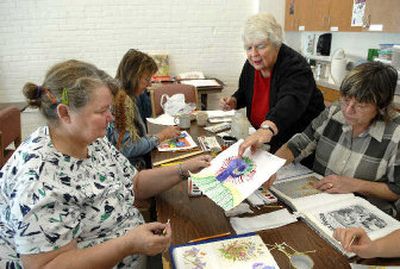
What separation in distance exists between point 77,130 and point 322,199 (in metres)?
0.95

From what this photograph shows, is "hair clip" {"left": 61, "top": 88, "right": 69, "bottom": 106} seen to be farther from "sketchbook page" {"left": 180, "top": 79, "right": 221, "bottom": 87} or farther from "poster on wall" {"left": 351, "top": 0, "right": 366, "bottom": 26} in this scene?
"poster on wall" {"left": 351, "top": 0, "right": 366, "bottom": 26}

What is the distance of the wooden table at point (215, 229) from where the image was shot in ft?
3.37

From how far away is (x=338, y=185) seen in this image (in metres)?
1.39

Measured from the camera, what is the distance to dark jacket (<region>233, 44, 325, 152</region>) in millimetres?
1735

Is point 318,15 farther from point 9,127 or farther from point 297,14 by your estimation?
point 9,127

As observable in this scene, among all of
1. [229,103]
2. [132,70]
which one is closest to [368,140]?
[229,103]

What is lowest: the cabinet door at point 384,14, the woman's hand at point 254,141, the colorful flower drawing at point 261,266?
the colorful flower drawing at point 261,266

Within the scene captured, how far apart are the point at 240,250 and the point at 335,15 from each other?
3.34 metres

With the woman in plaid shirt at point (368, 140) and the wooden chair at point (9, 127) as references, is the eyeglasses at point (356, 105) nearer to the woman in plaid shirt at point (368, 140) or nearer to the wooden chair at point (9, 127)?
the woman in plaid shirt at point (368, 140)

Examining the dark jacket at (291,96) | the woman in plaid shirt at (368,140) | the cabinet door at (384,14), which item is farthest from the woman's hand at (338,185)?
the cabinet door at (384,14)

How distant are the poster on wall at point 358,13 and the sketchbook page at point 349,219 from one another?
2.60 metres

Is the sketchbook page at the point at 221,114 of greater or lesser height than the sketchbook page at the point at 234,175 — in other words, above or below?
below

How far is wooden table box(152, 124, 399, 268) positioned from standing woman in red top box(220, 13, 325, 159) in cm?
53

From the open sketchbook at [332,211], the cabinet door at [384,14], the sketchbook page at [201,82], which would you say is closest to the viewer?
the open sketchbook at [332,211]
